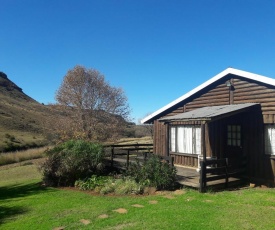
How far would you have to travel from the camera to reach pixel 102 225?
732 centimetres

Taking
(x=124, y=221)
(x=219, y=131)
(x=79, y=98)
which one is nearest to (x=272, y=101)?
(x=219, y=131)

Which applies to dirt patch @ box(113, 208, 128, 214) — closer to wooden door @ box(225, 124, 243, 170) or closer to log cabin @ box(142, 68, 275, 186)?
log cabin @ box(142, 68, 275, 186)

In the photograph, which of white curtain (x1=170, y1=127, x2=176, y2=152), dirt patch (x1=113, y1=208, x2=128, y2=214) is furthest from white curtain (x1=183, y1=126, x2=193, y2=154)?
dirt patch (x1=113, y1=208, x2=128, y2=214)

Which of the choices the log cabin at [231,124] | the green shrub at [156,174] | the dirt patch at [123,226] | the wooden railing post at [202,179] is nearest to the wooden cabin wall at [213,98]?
the log cabin at [231,124]

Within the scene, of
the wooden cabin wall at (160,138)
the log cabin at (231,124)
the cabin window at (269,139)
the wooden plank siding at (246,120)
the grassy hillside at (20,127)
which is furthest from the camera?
the grassy hillside at (20,127)

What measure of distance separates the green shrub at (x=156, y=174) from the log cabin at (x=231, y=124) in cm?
161

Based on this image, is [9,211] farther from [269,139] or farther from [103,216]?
[269,139]

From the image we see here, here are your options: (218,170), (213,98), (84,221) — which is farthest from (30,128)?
(84,221)

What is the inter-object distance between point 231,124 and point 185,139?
9.42 feet

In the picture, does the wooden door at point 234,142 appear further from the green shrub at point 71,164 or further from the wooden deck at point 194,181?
the green shrub at point 71,164

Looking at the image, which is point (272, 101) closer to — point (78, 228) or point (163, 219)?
point (163, 219)

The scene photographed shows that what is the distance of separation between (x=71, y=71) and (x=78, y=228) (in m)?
26.9

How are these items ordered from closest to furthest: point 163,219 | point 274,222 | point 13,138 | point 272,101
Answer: point 274,222 < point 163,219 < point 272,101 < point 13,138

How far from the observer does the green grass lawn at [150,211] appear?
7148mm
